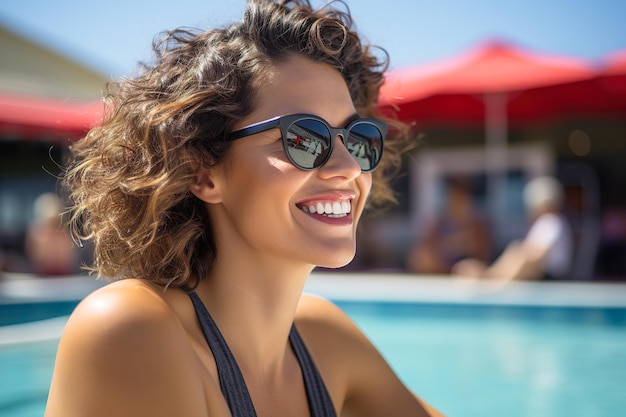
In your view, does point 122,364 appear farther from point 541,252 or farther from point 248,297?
point 541,252

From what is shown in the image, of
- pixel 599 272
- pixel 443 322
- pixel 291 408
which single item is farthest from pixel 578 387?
pixel 599 272

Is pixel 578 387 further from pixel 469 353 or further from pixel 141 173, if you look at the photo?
pixel 141 173

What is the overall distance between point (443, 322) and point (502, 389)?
252cm

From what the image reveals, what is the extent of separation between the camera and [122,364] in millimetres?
1299

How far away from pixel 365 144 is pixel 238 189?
1.28 ft

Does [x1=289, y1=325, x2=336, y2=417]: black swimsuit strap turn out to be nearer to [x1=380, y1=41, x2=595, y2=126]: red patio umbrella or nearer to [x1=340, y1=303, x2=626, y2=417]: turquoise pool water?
[x1=340, y1=303, x2=626, y2=417]: turquoise pool water

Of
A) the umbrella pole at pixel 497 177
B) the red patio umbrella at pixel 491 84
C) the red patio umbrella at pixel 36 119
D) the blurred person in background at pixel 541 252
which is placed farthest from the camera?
the umbrella pole at pixel 497 177

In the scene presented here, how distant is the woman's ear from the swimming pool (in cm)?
288

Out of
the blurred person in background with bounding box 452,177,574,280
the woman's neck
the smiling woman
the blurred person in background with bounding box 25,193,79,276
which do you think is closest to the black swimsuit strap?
the smiling woman

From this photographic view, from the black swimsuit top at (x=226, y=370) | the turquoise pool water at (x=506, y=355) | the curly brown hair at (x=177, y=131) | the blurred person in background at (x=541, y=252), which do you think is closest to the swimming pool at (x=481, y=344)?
the turquoise pool water at (x=506, y=355)

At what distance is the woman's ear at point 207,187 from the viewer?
1.70 metres

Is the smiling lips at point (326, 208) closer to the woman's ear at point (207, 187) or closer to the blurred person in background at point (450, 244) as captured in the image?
the woman's ear at point (207, 187)

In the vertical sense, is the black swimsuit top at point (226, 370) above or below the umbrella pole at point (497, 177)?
above

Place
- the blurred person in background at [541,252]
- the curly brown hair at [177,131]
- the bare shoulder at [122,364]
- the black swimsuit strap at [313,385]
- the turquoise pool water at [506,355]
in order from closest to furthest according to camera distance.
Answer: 1. the bare shoulder at [122,364]
2. the curly brown hair at [177,131]
3. the black swimsuit strap at [313,385]
4. the turquoise pool water at [506,355]
5. the blurred person in background at [541,252]
